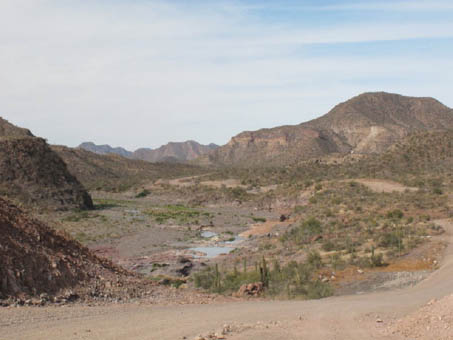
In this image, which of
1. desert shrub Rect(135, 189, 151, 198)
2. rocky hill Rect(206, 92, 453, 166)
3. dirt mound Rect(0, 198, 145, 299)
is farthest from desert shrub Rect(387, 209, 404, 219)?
rocky hill Rect(206, 92, 453, 166)

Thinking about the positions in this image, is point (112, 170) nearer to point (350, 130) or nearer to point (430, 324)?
point (350, 130)

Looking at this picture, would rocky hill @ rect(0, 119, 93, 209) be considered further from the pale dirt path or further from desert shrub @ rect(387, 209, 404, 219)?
desert shrub @ rect(387, 209, 404, 219)

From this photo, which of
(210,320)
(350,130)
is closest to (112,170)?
(350,130)

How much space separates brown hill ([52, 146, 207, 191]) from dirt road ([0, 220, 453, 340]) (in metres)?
81.6

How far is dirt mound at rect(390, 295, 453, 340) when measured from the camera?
362 inches

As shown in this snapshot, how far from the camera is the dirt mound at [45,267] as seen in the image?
1117cm

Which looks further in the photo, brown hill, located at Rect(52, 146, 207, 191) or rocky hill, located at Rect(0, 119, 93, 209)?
brown hill, located at Rect(52, 146, 207, 191)

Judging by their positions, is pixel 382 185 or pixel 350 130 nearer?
pixel 382 185

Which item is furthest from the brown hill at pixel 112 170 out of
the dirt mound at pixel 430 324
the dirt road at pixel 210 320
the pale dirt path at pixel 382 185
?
the dirt mound at pixel 430 324

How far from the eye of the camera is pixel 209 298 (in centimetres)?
1579

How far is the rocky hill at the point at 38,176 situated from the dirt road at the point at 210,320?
1590 inches

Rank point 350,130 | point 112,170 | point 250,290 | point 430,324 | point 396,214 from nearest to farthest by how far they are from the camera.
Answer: point 430,324
point 250,290
point 396,214
point 112,170
point 350,130

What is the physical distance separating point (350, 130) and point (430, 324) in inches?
4984

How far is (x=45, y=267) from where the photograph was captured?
12.1 meters
